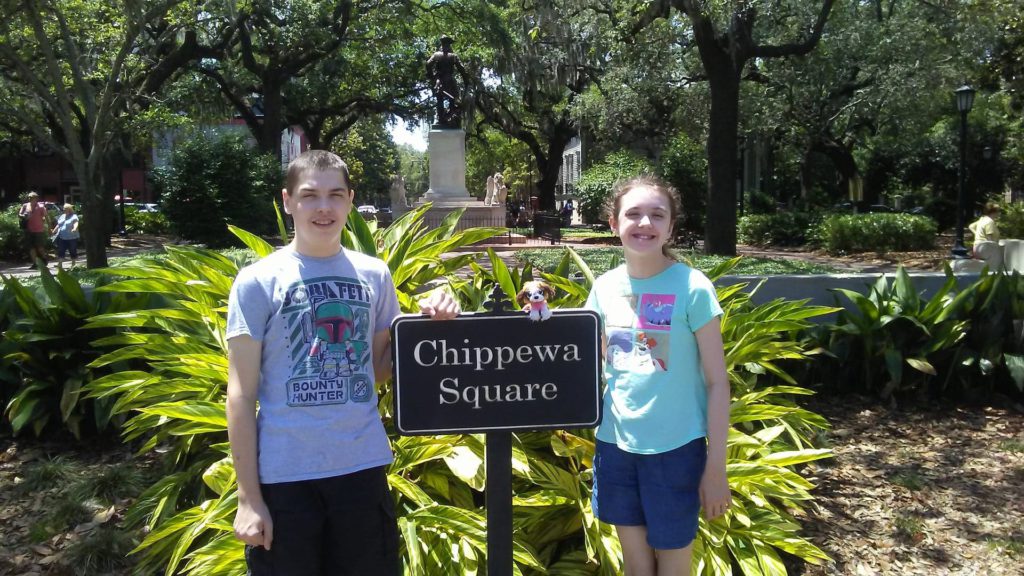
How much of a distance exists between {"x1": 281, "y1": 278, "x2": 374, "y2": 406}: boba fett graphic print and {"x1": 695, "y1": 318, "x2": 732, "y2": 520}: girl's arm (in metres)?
0.95

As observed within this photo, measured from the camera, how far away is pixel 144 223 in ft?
109

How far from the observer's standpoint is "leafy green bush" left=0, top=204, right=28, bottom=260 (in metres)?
20.7

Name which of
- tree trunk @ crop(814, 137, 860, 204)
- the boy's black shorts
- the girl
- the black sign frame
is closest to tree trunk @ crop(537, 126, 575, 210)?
tree trunk @ crop(814, 137, 860, 204)

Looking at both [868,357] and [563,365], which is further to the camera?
[868,357]

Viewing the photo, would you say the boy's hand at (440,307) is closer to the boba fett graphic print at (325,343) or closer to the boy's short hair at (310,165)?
the boba fett graphic print at (325,343)

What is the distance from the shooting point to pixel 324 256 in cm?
224

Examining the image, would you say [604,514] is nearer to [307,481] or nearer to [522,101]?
[307,481]

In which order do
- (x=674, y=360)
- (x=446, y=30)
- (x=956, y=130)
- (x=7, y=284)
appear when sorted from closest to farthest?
(x=674, y=360)
(x=7, y=284)
(x=446, y=30)
(x=956, y=130)

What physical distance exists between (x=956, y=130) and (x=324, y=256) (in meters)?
33.1

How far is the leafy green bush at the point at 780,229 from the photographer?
2261 centimetres

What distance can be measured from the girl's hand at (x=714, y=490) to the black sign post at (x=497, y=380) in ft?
1.23

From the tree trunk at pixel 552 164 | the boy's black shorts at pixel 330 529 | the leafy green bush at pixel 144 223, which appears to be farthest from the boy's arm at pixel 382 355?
the tree trunk at pixel 552 164

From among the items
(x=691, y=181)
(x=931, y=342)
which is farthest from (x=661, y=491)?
(x=691, y=181)

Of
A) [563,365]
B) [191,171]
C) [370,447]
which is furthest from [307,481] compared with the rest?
[191,171]
